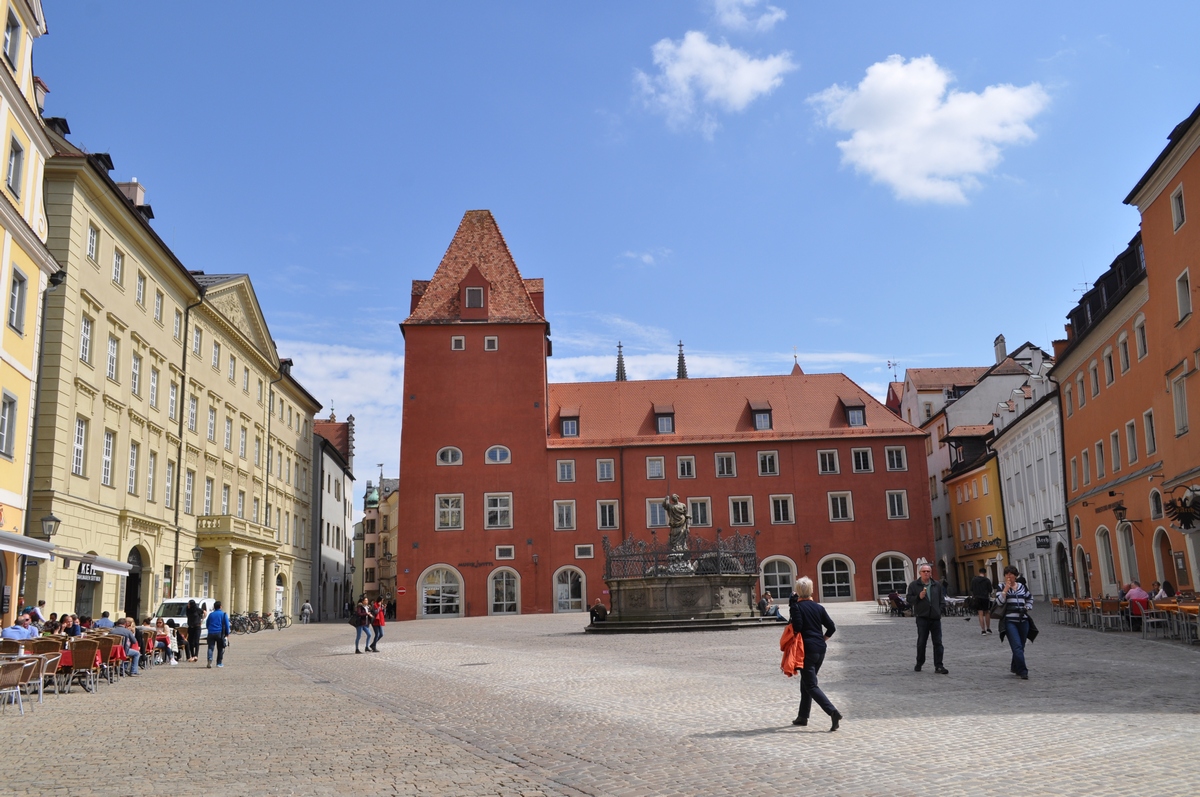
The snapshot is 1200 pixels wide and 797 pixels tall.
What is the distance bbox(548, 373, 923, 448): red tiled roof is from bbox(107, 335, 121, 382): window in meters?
27.8

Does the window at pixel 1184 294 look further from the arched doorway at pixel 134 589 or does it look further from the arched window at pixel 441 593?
the arched window at pixel 441 593

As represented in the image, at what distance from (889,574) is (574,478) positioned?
17774 mm

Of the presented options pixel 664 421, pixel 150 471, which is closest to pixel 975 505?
pixel 664 421

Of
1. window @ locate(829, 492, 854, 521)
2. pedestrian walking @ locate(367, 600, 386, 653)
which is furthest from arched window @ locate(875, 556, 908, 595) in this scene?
pedestrian walking @ locate(367, 600, 386, 653)

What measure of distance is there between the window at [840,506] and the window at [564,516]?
555 inches

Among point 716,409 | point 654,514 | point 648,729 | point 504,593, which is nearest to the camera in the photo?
point 648,729

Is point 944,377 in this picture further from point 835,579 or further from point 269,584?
point 269,584

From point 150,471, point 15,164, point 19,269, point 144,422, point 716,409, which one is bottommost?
point 150,471

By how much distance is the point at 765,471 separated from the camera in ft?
187

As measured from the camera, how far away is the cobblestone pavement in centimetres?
788

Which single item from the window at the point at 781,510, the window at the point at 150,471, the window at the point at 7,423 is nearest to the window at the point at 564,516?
the window at the point at 781,510

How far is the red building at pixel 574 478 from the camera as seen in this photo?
5466 centimetres

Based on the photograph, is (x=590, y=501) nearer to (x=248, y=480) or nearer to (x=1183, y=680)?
(x=248, y=480)

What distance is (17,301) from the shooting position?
23078 mm
